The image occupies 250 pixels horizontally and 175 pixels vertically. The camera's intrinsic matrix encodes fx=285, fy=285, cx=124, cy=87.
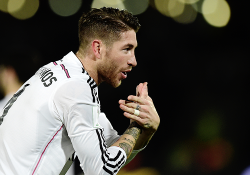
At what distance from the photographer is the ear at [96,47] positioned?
160 cm

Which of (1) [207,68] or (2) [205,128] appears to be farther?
(1) [207,68]

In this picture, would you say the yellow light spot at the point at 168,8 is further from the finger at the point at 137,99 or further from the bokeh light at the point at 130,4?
the finger at the point at 137,99

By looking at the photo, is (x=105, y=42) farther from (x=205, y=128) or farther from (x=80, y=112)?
(x=205, y=128)

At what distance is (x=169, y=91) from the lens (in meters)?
4.07

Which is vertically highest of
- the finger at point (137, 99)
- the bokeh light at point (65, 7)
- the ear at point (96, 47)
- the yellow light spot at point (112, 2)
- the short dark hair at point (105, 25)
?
the short dark hair at point (105, 25)

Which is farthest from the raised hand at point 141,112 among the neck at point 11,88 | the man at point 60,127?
the neck at point 11,88

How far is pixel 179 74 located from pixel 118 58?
8.84ft

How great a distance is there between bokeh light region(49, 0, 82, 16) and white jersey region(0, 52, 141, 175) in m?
2.91

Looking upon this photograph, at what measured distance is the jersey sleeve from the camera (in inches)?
47.7

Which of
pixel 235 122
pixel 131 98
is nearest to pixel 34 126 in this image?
pixel 131 98

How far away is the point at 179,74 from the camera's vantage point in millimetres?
4152

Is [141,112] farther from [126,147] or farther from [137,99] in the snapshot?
[126,147]

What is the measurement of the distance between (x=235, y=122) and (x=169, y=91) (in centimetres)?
102

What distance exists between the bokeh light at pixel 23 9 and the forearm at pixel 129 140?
3.01 meters
